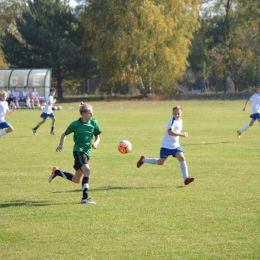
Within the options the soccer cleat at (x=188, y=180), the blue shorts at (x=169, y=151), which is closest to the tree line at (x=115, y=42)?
the blue shorts at (x=169, y=151)

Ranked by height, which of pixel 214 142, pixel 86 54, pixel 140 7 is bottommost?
pixel 214 142

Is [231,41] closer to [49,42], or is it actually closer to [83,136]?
[49,42]

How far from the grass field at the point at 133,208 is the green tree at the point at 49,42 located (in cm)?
4006

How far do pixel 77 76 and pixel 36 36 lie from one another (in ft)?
20.2

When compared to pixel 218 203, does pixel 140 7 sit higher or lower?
higher

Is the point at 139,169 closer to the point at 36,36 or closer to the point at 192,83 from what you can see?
the point at 36,36

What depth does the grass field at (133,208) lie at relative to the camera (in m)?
7.67

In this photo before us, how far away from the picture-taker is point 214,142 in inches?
836

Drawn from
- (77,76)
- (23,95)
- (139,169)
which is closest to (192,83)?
(77,76)

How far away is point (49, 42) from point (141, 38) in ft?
27.8

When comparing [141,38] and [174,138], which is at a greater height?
[141,38]

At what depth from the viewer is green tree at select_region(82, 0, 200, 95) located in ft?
185

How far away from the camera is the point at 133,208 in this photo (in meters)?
10.1

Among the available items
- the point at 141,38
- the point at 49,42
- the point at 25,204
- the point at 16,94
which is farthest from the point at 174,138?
the point at 49,42
